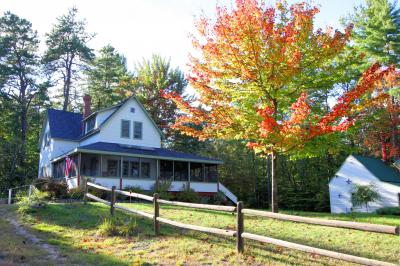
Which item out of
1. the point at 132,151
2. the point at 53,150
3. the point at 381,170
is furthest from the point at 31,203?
the point at 381,170

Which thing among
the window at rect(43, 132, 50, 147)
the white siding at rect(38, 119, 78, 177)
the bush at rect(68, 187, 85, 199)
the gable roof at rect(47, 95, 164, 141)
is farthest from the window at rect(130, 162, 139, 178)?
the window at rect(43, 132, 50, 147)

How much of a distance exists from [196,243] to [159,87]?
34.1 m

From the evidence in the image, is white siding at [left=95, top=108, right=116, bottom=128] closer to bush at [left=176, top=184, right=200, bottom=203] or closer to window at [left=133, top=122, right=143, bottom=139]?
window at [left=133, top=122, right=143, bottom=139]

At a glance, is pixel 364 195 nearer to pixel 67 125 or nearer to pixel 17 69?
pixel 67 125

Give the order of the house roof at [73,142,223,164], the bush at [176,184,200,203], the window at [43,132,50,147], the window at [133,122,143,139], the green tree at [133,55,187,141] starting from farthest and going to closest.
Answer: the green tree at [133,55,187,141] → the window at [43,132,50,147] → the window at [133,122,143,139] → the bush at [176,184,200,203] → the house roof at [73,142,223,164]

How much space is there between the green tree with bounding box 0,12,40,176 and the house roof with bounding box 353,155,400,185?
3531 centimetres

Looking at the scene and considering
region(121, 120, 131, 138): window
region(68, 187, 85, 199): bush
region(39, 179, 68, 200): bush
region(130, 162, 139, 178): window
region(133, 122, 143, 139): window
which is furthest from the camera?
region(133, 122, 143, 139): window

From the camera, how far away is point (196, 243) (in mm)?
9312

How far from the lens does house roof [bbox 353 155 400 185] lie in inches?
1176

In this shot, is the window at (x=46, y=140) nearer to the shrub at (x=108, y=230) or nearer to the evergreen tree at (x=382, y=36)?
the shrub at (x=108, y=230)

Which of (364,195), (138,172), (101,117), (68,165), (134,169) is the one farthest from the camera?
(101,117)

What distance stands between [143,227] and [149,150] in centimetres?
1650

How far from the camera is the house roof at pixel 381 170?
2986cm

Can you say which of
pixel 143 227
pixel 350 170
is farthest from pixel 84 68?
pixel 143 227
